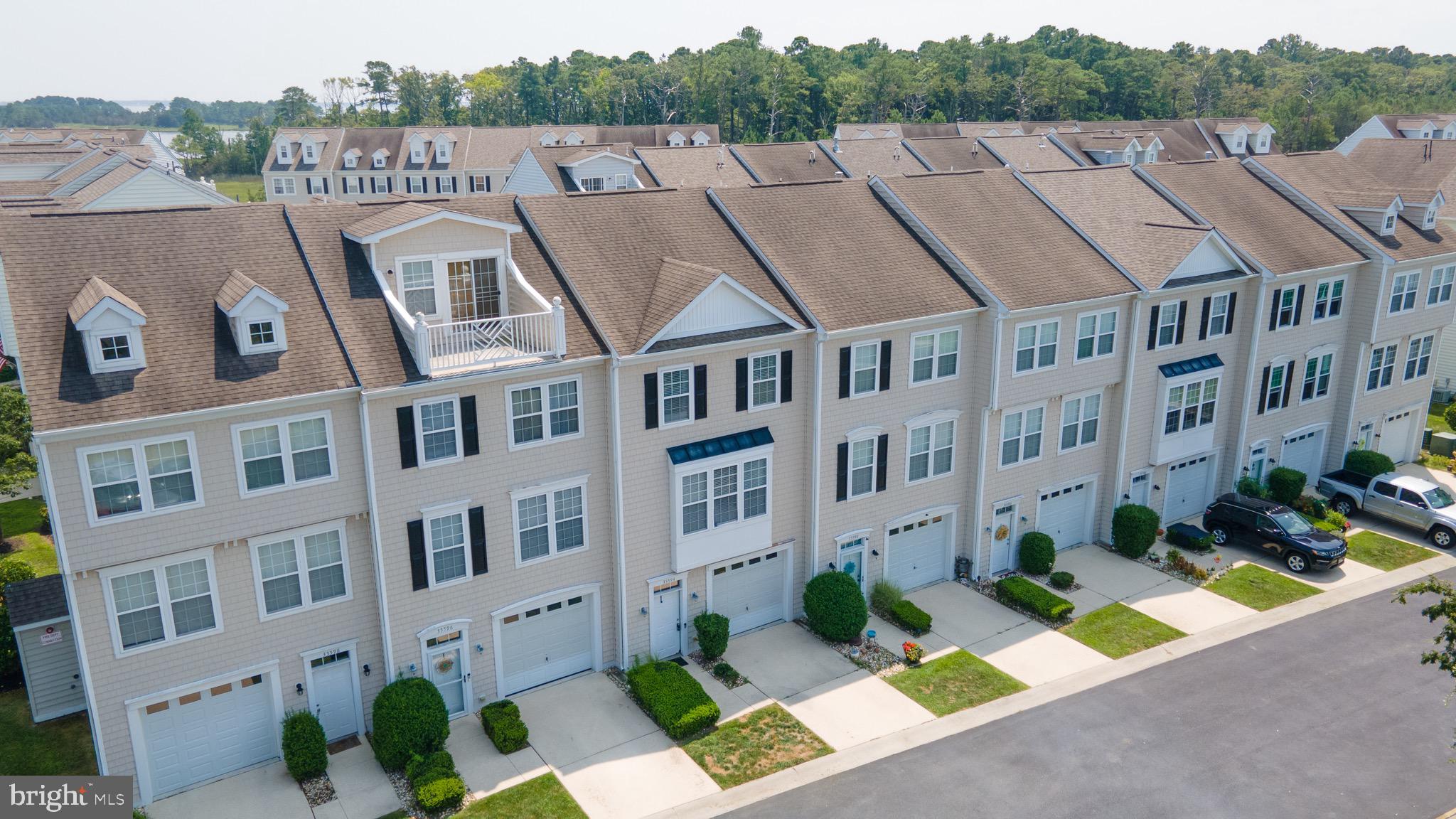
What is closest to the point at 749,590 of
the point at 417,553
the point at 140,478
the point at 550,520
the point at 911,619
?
the point at 911,619

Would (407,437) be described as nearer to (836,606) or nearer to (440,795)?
(440,795)

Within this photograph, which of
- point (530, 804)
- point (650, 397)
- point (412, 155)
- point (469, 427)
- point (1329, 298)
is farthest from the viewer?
point (412, 155)

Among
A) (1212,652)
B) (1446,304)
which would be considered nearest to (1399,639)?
A: (1212,652)

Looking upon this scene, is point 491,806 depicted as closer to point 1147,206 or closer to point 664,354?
point 664,354

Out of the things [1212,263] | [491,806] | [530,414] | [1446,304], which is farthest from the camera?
[1446,304]

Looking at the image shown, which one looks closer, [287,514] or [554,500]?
[287,514]

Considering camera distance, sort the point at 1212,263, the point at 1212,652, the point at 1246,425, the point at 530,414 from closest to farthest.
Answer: the point at 530,414 → the point at 1212,652 → the point at 1212,263 → the point at 1246,425
